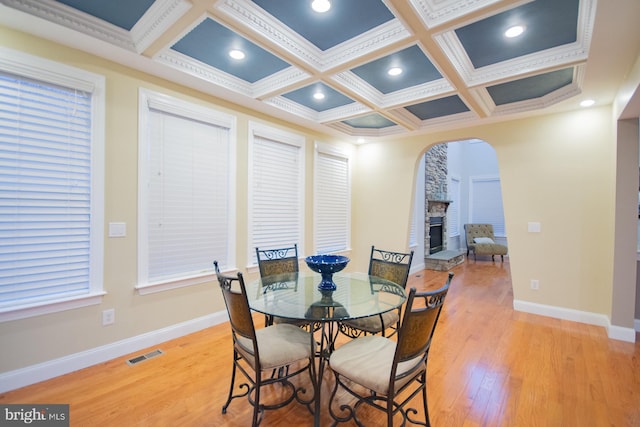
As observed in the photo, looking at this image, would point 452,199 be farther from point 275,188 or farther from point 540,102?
point 275,188

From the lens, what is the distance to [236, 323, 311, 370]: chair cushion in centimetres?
170

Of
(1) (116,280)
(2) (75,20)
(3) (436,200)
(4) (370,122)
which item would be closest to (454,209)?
(3) (436,200)

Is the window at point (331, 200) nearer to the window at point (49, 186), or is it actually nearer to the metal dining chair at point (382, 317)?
the metal dining chair at point (382, 317)

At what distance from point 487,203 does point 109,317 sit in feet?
30.4

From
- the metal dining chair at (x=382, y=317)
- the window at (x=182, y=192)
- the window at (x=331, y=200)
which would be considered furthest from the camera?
the window at (x=331, y=200)

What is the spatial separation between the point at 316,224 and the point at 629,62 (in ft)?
11.9

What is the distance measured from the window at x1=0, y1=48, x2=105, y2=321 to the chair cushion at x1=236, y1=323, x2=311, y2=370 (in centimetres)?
153

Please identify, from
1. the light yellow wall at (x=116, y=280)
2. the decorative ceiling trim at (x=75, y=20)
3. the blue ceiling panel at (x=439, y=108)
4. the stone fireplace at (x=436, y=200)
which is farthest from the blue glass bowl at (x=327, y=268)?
the stone fireplace at (x=436, y=200)

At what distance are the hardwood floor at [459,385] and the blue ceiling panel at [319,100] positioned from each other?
280cm

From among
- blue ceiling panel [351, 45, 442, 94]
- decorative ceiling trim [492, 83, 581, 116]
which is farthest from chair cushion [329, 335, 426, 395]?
decorative ceiling trim [492, 83, 581, 116]

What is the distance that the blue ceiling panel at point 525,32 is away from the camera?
1923mm

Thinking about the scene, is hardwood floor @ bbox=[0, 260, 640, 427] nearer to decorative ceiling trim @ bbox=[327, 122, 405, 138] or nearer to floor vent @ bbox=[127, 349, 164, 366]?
floor vent @ bbox=[127, 349, 164, 366]

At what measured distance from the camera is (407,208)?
4.75 meters

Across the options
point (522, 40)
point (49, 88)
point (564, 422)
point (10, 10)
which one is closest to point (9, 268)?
point (49, 88)
